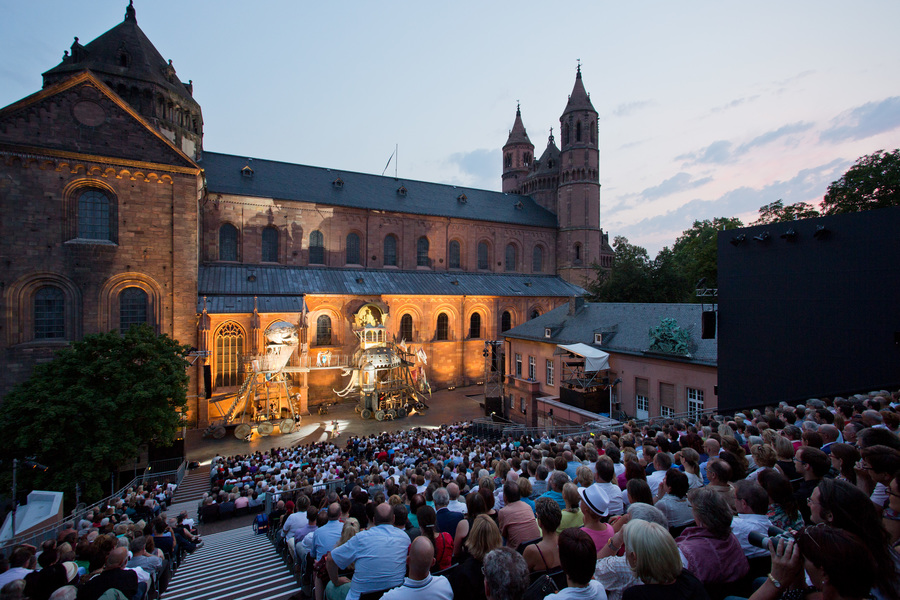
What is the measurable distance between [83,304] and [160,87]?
619 inches

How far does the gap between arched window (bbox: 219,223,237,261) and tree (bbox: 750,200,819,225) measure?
136ft

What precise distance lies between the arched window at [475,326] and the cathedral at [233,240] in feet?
0.61

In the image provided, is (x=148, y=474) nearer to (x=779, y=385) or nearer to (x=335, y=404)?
(x=335, y=404)

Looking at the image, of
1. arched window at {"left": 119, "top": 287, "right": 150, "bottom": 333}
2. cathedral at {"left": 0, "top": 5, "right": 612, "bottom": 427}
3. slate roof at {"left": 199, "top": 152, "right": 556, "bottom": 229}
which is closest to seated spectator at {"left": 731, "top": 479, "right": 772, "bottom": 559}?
cathedral at {"left": 0, "top": 5, "right": 612, "bottom": 427}

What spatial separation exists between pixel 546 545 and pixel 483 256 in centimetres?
4073

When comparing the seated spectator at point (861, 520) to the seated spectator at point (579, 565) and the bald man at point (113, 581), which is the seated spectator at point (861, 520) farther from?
the bald man at point (113, 581)

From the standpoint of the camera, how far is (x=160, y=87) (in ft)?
95.1

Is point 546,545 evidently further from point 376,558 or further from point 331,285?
point 331,285

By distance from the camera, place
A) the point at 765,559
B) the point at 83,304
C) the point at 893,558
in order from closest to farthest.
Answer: the point at 893,558 < the point at 765,559 < the point at 83,304

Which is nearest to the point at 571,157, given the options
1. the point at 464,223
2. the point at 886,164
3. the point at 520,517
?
the point at 464,223

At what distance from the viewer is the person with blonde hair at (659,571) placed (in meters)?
2.66

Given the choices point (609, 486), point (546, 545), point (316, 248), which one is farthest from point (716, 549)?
point (316, 248)

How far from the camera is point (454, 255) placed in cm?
4231

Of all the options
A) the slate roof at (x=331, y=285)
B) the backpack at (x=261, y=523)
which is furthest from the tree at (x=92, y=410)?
the slate roof at (x=331, y=285)
